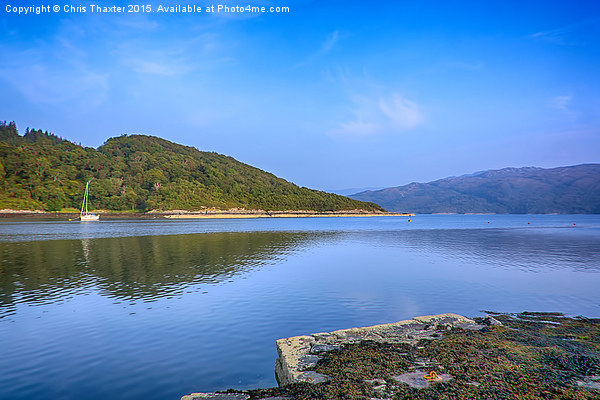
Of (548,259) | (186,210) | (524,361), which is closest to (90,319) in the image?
(524,361)

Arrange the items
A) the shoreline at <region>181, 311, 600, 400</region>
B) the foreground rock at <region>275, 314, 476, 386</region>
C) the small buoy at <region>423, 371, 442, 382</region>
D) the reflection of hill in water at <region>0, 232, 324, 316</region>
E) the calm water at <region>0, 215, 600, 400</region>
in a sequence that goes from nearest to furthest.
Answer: the shoreline at <region>181, 311, 600, 400</region>, the small buoy at <region>423, 371, 442, 382</region>, the foreground rock at <region>275, 314, 476, 386</region>, the calm water at <region>0, 215, 600, 400</region>, the reflection of hill in water at <region>0, 232, 324, 316</region>

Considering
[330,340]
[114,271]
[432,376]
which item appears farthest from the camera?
[114,271]

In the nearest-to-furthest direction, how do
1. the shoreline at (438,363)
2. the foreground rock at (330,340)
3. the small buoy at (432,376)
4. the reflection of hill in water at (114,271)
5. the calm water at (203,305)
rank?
the shoreline at (438,363), the small buoy at (432,376), the foreground rock at (330,340), the calm water at (203,305), the reflection of hill in water at (114,271)

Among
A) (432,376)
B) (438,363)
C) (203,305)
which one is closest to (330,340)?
(438,363)

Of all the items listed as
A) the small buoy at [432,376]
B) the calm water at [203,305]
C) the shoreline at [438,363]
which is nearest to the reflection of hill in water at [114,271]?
the calm water at [203,305]

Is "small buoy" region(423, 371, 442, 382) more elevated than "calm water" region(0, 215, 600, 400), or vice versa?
"small buoy" region(423, 371, 442, 382)

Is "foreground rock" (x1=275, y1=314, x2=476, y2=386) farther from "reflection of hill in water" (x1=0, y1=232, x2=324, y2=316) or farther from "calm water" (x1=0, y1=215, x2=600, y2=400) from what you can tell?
"reflection of hill in water" (x1=0, y1=232, x2=324, y2=316)

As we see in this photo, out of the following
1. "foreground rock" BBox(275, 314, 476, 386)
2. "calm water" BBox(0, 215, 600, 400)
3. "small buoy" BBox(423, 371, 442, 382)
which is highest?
"small buoy" BBox(423, 371, 442, 382)

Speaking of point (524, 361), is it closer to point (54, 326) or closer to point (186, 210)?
point (54, 326)

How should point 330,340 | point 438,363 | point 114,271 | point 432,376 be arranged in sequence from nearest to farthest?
point 432,376 → point 438,363 → point 330,340 → point 114,271

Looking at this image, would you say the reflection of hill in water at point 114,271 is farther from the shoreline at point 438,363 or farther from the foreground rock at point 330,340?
the shoreline at point 438,363

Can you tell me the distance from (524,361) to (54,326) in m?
15.3

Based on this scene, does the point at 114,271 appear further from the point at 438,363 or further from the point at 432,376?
the point at 432,376

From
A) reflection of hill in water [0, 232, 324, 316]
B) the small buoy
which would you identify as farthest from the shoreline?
reflection of hill in water [0, 232, 324, 316]
